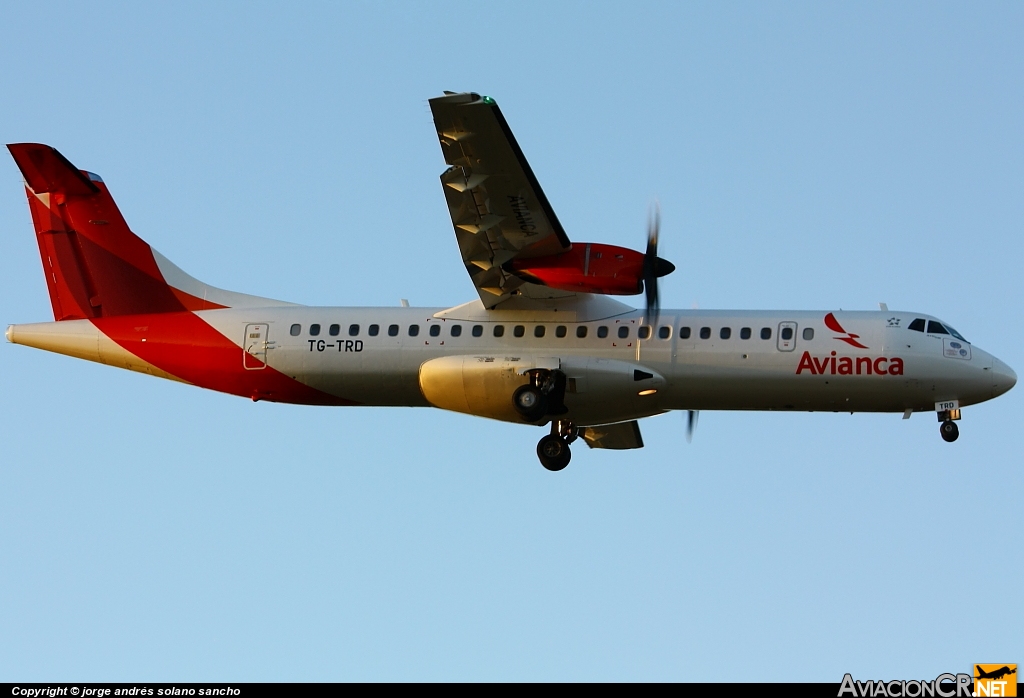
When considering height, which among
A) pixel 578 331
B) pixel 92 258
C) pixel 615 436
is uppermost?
pixel 92 258

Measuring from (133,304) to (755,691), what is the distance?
13724 millimetres

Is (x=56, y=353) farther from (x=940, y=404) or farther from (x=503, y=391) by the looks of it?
(x=940, y=404)

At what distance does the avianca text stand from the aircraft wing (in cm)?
456

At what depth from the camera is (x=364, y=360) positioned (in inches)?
993

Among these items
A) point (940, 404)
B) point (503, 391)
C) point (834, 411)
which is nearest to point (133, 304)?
point (503, 391)

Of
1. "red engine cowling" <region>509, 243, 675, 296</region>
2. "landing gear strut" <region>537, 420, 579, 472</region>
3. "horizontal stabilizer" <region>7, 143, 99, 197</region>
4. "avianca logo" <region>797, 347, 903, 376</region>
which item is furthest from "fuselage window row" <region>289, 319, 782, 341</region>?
"horizontal stabilizer" <region>7, 143, 99, 197</region>

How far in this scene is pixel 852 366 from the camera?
24109 millimetres

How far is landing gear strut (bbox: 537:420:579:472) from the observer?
25438mm

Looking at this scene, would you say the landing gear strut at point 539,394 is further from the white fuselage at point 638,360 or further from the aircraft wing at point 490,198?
the aircraft wing at point 490,198

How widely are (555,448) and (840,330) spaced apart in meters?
5.23

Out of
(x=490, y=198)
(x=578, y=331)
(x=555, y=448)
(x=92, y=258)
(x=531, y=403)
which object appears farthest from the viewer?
(x=92, y=258)

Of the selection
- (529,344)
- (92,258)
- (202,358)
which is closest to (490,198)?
(529,344)

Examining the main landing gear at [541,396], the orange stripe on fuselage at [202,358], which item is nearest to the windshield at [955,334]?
the main landing gear at [541,396]

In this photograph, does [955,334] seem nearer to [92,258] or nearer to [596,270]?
[596,270]
